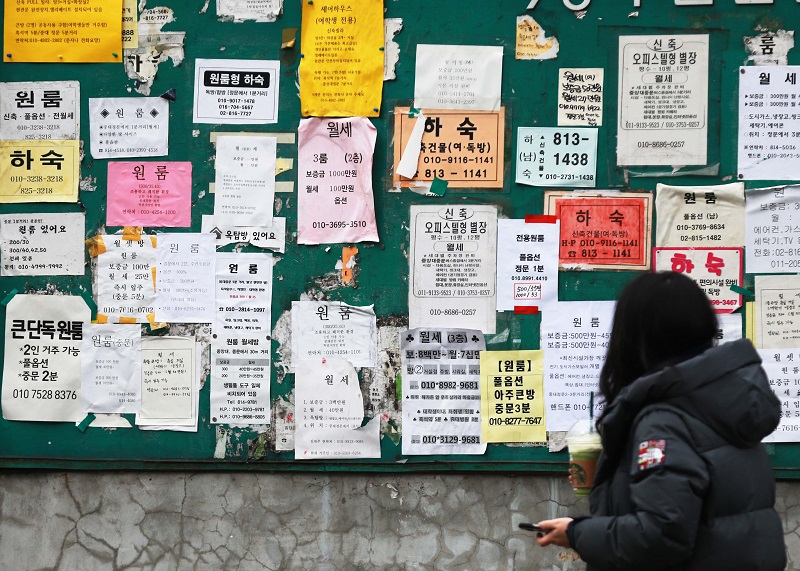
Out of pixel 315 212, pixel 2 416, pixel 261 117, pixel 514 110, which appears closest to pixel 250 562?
pixel 2 416

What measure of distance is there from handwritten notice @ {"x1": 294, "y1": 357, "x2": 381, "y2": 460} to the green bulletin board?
5 centimetres

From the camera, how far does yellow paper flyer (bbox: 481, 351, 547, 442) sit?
409 centimetres

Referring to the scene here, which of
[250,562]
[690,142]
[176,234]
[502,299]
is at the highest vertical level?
[690,142]

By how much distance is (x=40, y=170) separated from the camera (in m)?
4.24

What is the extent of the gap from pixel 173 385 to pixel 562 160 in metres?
2.10

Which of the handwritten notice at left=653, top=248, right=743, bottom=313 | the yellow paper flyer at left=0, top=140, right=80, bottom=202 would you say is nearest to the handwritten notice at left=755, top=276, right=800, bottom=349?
the handwritten notice at left=653, top=248, right=743, bottom=313

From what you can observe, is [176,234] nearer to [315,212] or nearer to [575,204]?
[315,212]

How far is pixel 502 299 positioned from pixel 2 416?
2.45 metres

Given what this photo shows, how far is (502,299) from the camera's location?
410 centimetres

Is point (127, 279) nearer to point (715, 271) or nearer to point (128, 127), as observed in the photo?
point (128, 127)

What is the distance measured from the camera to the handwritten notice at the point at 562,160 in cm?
407

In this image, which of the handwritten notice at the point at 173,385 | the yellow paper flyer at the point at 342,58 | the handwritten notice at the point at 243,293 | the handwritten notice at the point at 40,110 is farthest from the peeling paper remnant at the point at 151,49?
the handwritten notice at the point at 173,385

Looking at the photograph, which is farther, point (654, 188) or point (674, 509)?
point (654, 188)

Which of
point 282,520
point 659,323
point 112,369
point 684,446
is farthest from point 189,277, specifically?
point 684,446
